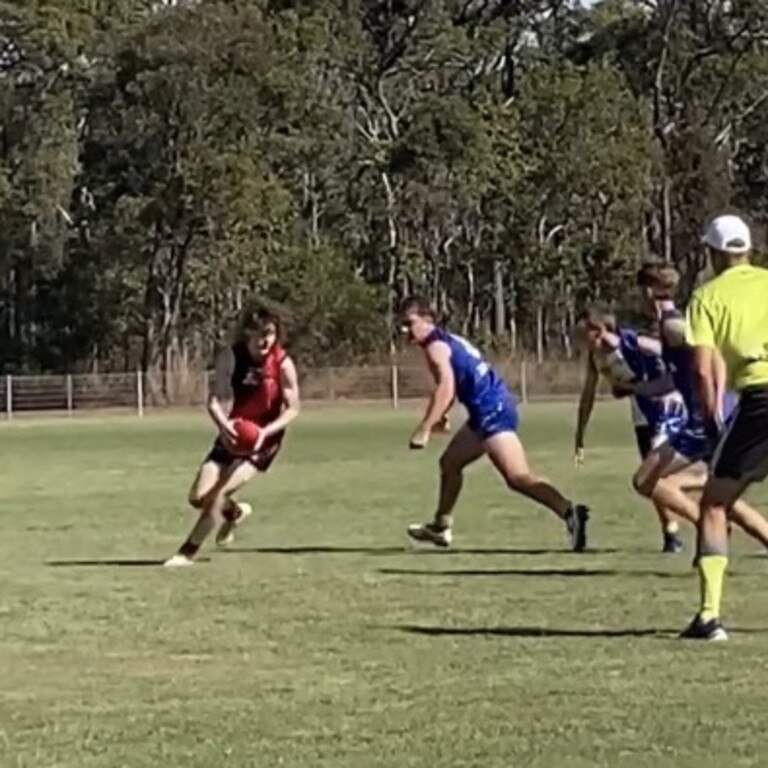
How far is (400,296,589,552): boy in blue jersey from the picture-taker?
14328 millimetres

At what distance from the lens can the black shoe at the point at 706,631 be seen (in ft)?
32.2

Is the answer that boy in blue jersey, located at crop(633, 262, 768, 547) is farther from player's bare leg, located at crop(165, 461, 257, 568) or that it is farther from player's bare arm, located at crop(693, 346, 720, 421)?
player's bare arm, located at crop(693, 346, 720, 421)

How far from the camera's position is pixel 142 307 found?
66250 mm

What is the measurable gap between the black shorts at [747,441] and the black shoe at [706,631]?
69 cm

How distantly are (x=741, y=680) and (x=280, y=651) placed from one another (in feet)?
7.38

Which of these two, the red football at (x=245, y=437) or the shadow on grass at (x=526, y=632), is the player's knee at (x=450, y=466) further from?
the shadow on grass at (x=526, y=632)

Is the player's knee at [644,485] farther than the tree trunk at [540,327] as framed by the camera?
No

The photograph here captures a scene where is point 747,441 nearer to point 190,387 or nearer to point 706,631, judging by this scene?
point 706,631

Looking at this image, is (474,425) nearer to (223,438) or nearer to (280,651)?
(223,438)

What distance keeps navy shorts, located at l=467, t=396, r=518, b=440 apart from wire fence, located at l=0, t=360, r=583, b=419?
155ft

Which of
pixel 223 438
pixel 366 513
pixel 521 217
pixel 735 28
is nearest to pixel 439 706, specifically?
pixel 223 438

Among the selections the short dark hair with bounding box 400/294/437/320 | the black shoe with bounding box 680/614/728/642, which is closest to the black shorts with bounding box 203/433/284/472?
the short dark hair with bounding box 400/294/437/320

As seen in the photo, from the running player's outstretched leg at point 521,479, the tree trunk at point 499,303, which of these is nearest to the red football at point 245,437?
the running player's outstretched leg at point 521,479

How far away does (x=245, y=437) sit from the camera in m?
14.0
